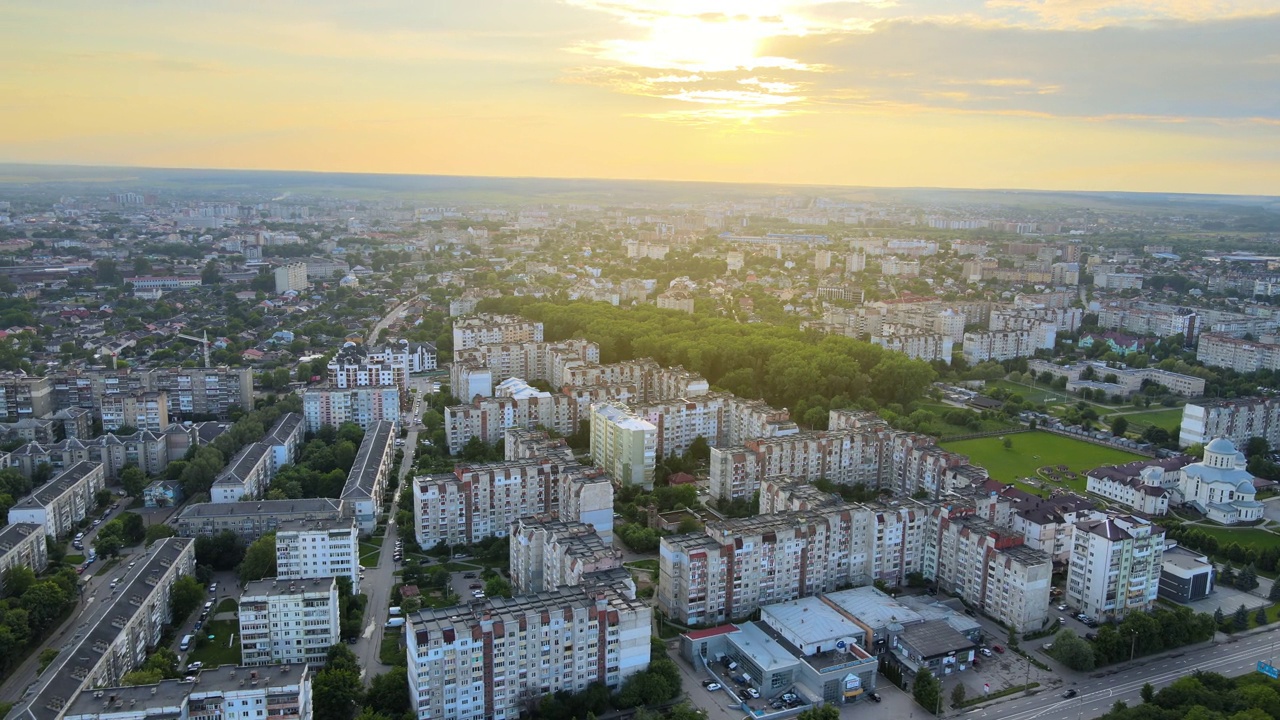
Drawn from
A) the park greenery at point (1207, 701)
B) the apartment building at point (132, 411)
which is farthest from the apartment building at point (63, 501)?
the park greenery at point (1207, 701)

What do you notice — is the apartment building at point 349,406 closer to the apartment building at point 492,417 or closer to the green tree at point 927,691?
the apartment building at point 492,417

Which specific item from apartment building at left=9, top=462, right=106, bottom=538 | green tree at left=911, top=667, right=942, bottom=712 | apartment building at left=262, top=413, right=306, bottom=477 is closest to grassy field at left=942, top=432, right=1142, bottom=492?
green tree at left=911, top=667, right=942, bottom=712

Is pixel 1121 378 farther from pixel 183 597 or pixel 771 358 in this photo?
pixel 183 597

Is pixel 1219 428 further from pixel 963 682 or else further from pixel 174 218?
pixel 174 218

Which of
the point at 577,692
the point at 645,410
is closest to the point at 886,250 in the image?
the point at 645,410

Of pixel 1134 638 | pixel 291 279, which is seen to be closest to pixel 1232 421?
pixel 1134 638

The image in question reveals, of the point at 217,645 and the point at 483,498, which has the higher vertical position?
the point at 483,498
